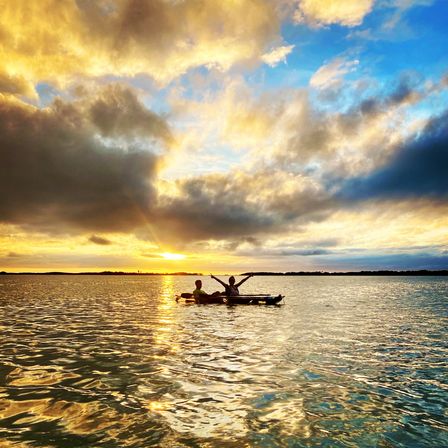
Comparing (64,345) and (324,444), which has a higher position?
(64,345)

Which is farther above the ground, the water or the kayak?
the kayak

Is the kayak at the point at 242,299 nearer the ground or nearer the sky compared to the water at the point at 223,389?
nearer the sky

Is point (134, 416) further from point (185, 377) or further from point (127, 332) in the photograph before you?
point (127, 332)

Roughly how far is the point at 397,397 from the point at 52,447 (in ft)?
32.1

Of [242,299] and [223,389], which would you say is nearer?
[223,389]

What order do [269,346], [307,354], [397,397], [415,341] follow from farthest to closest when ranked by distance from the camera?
[415,341] < [269,346] < [307,354] < [397,397]

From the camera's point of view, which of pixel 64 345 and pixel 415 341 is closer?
pixel 64 345

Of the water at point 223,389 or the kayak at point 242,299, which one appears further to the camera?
the kayak at point 242,299

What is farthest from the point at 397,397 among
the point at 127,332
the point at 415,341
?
the point at 127,332

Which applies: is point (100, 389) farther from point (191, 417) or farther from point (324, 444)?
point (324, 444)

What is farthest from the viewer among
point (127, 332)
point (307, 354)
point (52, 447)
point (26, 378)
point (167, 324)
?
point (167, 324)

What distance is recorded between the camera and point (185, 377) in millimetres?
14031

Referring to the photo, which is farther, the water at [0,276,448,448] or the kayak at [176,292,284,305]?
the kayak at [176,292,284,305]

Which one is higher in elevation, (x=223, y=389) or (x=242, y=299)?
(x=242, y=299)
